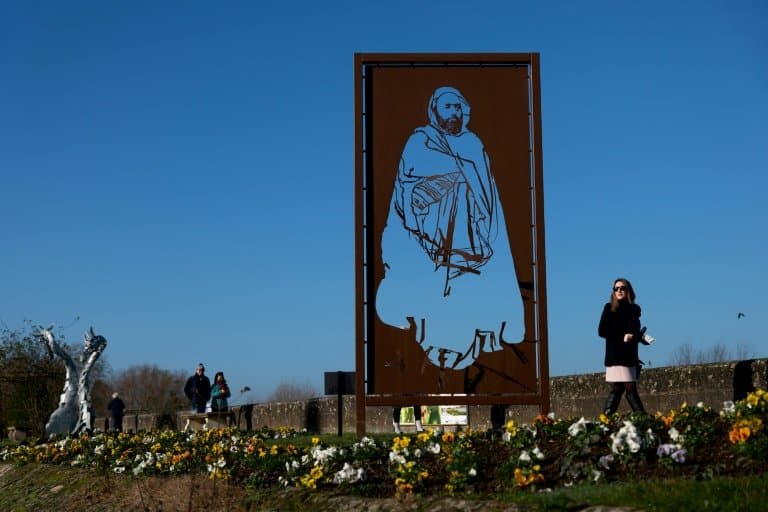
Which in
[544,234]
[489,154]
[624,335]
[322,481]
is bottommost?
[322,481]

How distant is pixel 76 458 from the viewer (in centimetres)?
1689

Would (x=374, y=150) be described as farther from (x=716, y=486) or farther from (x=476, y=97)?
(x=716, y=486)

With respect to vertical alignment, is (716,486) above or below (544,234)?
below

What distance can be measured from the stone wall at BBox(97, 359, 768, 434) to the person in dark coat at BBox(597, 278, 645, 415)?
1473 mm

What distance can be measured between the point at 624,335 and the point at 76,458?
9845mm

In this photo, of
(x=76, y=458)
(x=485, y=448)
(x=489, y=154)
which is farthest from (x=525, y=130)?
(x=76, y=458)

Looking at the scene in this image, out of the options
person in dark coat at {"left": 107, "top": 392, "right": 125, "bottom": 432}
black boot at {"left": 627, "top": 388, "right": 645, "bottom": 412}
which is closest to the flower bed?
black boot at {"left": 627, "top": 388, "right": 645, "bottom": 412}

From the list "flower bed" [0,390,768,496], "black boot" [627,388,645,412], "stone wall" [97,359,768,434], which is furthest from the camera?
"stone wall" [97,359,768,434]

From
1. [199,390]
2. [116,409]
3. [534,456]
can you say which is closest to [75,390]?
[199,390]

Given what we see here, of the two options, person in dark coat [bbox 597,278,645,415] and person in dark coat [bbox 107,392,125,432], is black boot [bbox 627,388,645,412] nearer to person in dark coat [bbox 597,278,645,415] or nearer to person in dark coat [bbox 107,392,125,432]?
person in dark coat [bbox 597,278,645,415]

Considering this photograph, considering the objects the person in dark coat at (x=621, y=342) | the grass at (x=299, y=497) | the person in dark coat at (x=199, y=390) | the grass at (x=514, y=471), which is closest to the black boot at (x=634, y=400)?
the person in dark coat at (x=621, y=342)

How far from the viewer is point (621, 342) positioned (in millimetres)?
11672

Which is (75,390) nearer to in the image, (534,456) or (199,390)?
(199,390)

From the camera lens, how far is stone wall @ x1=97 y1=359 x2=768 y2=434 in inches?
485
